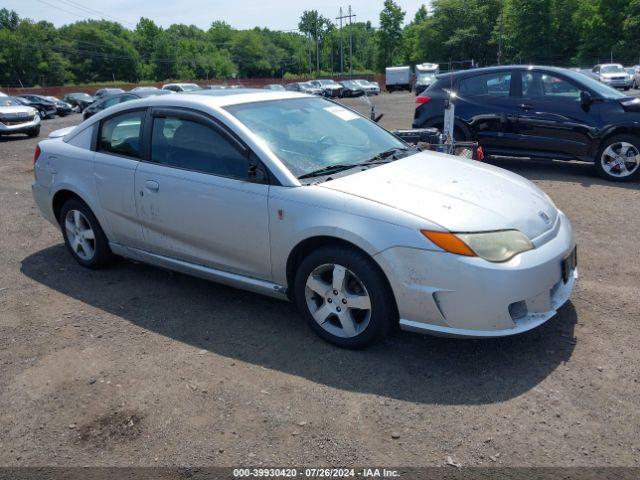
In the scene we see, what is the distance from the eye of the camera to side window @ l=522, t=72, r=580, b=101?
841 cm

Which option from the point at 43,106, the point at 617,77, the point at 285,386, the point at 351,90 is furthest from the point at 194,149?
the point at 351,90

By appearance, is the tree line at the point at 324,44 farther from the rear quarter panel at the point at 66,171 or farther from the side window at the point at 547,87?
the rear quarter panel at the point at 66,171

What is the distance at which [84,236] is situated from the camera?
5180 millimetres

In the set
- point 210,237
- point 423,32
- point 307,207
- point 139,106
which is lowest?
point 210,237

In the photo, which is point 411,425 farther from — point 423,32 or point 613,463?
point 423,32

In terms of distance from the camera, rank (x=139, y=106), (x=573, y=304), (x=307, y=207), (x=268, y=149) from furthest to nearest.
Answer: (x=139, y=106) < (x=573, y=304) < (x=268, y=149) < (x=307, y=207)

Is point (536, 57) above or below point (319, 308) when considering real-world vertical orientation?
above

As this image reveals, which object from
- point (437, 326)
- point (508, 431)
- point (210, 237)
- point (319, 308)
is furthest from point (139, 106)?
point (508, 431)

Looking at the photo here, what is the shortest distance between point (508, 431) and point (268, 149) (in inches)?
89.9

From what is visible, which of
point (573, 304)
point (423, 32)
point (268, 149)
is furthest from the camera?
point (423, 32)

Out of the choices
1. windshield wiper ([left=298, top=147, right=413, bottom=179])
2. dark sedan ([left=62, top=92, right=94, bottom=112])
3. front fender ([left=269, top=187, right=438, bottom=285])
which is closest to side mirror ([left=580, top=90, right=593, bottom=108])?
windshield wiper ([left=298, top=147, right=413, bottom=179])

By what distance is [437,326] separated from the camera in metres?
3.27

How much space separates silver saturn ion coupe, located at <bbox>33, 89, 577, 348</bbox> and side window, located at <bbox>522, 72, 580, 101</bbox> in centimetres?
487

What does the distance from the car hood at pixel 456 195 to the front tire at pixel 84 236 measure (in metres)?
2.46
